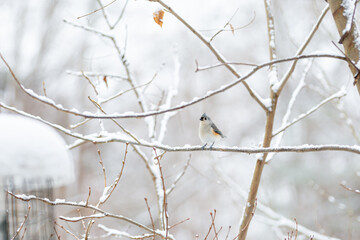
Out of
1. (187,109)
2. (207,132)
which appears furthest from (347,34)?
(187,109)

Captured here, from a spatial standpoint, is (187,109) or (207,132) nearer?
(207,132)

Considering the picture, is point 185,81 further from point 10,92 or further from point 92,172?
point 10,92

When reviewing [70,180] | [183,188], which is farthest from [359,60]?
[183,188]

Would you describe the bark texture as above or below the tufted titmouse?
below

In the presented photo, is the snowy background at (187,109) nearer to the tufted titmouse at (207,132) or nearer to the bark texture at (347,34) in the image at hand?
the tufted titmouse at (207,132)

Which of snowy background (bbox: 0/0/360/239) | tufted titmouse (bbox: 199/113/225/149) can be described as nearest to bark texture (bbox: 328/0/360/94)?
tufted titmouse (bbox: 199/113/225/149)

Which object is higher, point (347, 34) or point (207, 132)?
point (207, 132)

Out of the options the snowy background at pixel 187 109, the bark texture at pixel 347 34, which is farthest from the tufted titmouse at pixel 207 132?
the snowy background at pixel 187 109

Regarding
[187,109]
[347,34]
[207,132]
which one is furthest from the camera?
[187,109]

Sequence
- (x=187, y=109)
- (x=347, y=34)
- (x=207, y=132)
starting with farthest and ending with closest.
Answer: (x=187, y=109) < (x=207, y=132) < (x=347, y=34)

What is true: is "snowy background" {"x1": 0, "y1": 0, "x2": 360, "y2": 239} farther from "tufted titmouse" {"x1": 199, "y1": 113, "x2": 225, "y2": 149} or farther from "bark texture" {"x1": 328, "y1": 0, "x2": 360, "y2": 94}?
"bark texture" {"x1": 328, "y1": 0, "x2": 360, "y2": 94}

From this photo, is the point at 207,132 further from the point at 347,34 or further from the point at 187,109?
the point at 187,109

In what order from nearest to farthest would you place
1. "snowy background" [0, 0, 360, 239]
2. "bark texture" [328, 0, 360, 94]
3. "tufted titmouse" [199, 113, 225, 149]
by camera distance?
"bark texture" [328, 0, 360, 94] < "tufted titmouse" [199, 113, 225, 149] < "snowy background" [0, 0, 360, 239]

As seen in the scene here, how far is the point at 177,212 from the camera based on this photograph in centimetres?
1271
